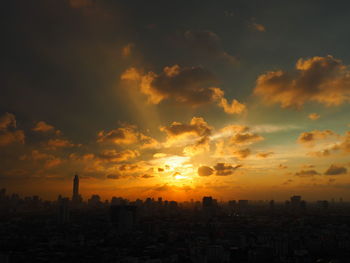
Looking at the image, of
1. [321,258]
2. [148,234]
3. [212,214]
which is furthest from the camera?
[212,214]

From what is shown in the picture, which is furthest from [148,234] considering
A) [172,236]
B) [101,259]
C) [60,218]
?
[60,218]

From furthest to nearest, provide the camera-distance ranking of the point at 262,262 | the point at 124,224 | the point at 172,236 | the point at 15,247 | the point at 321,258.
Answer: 1. the point at 124,224
2. the point at 172,236
3. the point at 15,247
4. the point at 321,258
5. the point at 262,262

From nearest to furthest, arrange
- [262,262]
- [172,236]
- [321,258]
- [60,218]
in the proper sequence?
[262,262] < [321,258] < [172,236] < [60,218]

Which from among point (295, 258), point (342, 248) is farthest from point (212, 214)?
point (295, 258)

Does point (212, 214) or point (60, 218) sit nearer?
point (60, 218)

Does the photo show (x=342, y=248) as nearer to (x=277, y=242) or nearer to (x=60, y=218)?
(x=277, y=242)

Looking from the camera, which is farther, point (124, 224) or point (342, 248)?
point (124, 224)

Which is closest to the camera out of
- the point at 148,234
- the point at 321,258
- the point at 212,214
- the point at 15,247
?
the point at 321,258

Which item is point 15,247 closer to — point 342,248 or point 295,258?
Result: point 295,258
